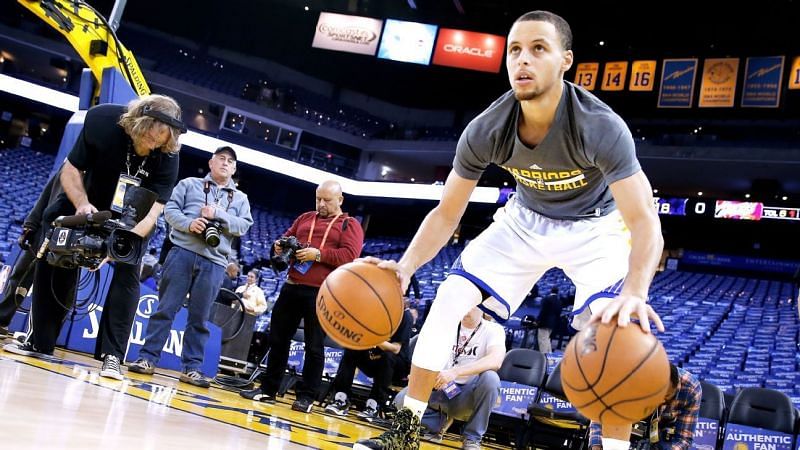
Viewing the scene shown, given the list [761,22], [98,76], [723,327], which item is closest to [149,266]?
[98,76]

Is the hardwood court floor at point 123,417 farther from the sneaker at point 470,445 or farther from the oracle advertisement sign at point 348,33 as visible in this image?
the oracle advertisement sign at point 348,33

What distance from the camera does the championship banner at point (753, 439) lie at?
615 centimetres

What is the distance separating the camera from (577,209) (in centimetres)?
295

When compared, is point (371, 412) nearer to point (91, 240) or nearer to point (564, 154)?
point (91, 240)

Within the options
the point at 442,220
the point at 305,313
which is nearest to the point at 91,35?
the point at 305,313

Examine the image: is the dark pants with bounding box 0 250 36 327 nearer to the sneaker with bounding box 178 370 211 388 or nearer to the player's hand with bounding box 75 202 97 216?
the sneaker with bounding box 178 370 211 388

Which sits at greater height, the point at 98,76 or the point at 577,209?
the point at 98,76

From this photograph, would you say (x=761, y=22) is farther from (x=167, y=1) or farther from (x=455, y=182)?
(x=455, y=182)

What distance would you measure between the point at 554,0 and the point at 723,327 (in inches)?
577

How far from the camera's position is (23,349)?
422 cm

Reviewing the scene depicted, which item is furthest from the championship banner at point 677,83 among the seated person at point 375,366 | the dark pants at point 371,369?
the dark pants at point 371,369

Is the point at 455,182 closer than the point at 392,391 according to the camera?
Yes

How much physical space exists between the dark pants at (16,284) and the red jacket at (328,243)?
75.8 inches

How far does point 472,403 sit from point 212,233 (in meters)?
2.38
